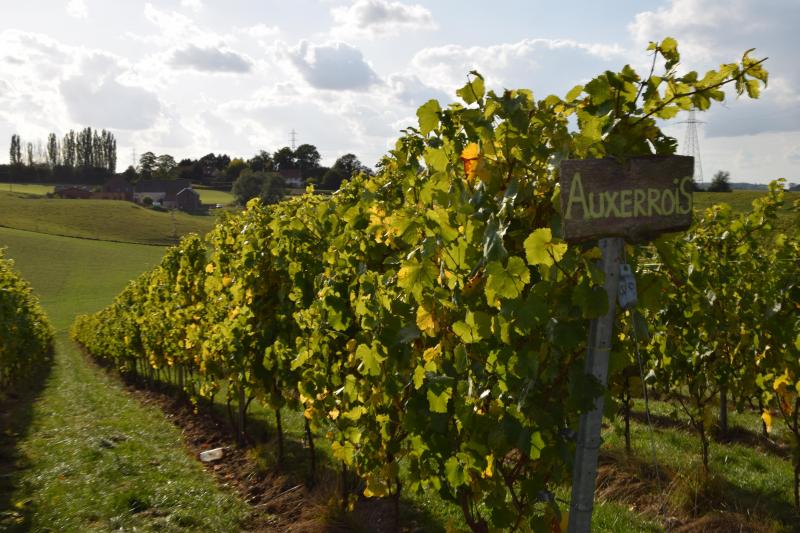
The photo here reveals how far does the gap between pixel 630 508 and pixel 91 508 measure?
526 cm

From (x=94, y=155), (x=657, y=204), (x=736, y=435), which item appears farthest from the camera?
(x=94, y=155)

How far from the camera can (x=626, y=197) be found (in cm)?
231

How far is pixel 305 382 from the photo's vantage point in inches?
212

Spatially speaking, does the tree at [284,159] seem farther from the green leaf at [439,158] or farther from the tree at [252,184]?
the green leaf at [439,158]

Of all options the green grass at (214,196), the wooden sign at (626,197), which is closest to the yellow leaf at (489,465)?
the wooden sign at (626,197)

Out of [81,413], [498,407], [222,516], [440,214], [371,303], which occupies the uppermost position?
[440,214]

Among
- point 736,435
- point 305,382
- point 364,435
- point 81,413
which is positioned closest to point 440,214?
point 364,435

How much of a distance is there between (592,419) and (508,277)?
0.64 meters

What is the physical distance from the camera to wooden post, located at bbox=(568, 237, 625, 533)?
2.38 metres

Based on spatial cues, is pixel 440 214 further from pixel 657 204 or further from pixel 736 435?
pixel 736 435

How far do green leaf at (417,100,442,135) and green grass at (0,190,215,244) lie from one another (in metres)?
67.2

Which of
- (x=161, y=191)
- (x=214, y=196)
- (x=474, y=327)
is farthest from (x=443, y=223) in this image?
(x=161, y=191)

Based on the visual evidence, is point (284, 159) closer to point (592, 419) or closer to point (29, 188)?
point (29, 188)

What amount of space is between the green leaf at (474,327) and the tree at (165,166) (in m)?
124
